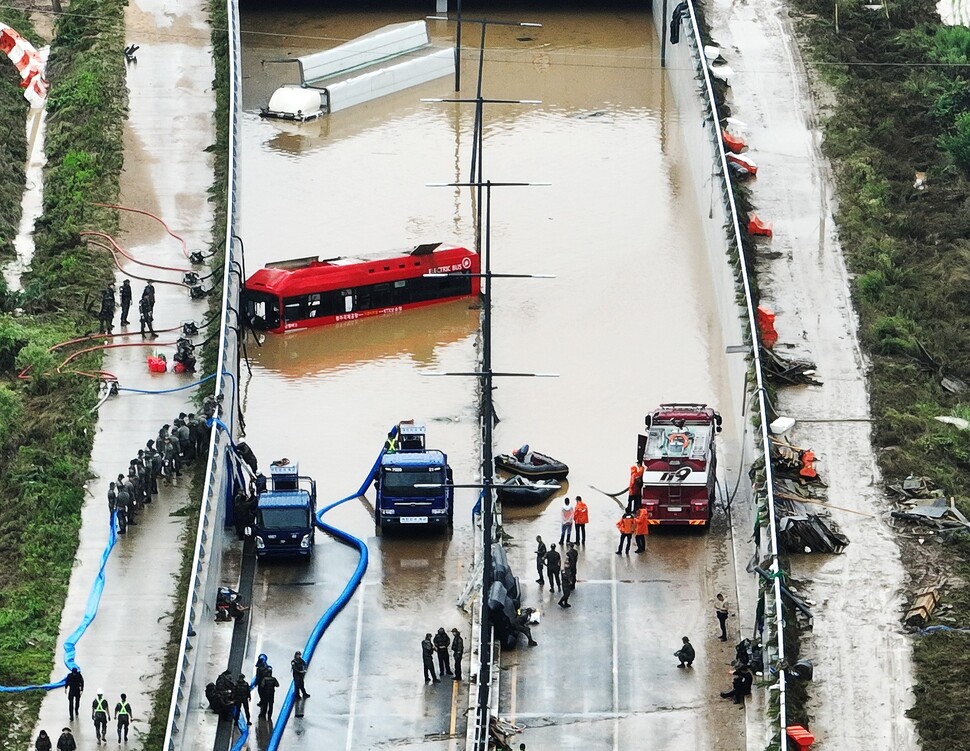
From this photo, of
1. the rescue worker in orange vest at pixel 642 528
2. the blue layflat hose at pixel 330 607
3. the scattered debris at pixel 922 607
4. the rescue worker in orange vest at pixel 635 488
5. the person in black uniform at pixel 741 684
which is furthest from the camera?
the rescue worker in orange vest at pixel 635 488

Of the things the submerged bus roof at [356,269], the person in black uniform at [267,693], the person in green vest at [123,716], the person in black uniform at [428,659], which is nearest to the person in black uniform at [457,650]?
the person in black uniform at [428,659]

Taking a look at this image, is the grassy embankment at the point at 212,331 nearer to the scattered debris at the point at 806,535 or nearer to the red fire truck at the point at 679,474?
the red fire truck at the point at 679,474

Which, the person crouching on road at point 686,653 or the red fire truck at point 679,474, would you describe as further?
the red fire truck at point 679,474

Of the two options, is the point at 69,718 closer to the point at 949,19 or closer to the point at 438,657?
the point at 438,657

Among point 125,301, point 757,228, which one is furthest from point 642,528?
point 757,228

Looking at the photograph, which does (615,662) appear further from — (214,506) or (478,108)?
(478,108)

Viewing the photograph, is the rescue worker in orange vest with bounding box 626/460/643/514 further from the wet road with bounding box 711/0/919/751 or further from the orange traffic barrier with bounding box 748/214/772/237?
the orange traffic barrier with bounding box 748/214/772/237

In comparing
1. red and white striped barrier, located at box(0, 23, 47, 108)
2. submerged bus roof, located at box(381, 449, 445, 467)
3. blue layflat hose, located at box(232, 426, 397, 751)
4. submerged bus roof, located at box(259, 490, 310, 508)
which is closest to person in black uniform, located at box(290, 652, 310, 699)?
blue layflat hose, located at box(232, 426, 397, 751)
